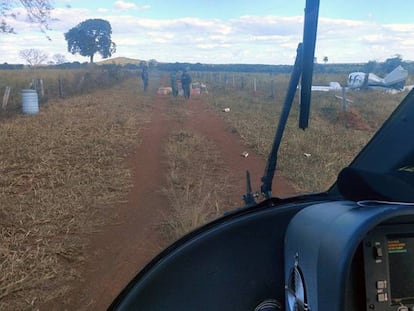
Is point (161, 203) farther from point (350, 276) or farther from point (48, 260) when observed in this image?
point (350, 276)

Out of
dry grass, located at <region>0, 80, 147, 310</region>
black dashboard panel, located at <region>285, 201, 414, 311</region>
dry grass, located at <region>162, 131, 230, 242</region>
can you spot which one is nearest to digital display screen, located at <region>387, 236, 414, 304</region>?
black dashboard panel, located at <region>285, 201, 414, 311</region>

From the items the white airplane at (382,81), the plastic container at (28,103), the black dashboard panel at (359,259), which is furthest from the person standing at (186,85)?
the black dashboard panel at (359,259)

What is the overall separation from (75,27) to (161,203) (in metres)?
5.05

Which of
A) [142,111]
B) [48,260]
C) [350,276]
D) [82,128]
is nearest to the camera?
[350,276]

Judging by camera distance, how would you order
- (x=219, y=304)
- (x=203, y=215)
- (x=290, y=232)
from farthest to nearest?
1. (x=203, y=215)
2. (x=219, y=304)
3. (x=290, y=232)

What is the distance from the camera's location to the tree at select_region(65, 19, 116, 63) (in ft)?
8.35

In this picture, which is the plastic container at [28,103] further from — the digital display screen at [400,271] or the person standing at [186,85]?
the digital display screen at [400,271]

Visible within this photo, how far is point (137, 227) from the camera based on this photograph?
21.6 ft

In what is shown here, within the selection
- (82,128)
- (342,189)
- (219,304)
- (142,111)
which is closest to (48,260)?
(219,304)

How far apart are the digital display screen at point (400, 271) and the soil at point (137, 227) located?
0.96 meters

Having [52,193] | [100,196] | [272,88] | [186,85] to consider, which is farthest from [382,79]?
[186,85]

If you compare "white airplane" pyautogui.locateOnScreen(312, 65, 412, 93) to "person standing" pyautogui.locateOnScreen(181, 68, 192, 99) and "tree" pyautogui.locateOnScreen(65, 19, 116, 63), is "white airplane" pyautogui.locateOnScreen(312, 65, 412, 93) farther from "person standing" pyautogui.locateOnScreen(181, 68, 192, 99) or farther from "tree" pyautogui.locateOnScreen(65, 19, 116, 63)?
"person standing" pyautogui.locateOnScreen(181, 68, 192, 99)

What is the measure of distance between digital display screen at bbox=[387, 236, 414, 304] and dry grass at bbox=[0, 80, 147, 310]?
353 centimetres

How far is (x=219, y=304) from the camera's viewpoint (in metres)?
2.12
